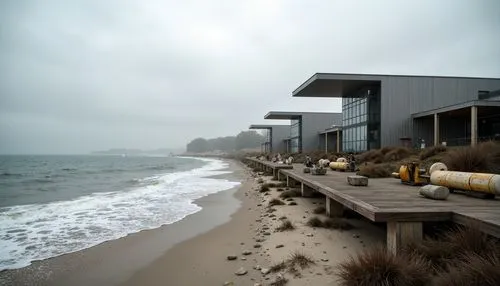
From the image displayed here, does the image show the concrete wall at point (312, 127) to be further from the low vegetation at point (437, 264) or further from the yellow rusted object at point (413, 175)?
the low vegetation at point (437, 264)

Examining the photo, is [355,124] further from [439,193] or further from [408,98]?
[439,193]

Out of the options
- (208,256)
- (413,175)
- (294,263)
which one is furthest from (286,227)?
(413,175)

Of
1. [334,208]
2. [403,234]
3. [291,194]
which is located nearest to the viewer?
[403,234]

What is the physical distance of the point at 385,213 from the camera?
14.8ft

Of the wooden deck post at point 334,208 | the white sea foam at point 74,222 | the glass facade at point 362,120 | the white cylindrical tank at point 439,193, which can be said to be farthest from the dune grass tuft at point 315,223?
the glass facade at point 362,120

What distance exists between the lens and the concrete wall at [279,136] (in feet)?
194

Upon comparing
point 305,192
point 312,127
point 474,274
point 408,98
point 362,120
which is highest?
point 408,98

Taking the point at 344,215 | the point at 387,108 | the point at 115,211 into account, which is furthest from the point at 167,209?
the point at 387,108

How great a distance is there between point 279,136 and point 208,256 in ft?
179

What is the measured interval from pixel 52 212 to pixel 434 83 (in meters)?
27.4

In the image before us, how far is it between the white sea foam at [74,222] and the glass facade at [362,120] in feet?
52.9

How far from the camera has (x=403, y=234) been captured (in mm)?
4457

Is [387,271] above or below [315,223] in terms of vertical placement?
above

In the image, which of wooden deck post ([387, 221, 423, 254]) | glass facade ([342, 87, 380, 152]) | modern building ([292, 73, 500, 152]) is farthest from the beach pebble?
glass facade ([342, 87, 380, 152])
